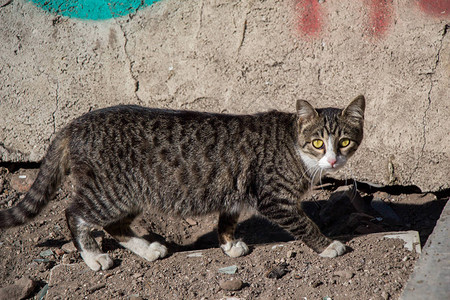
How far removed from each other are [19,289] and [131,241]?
37.3 inches

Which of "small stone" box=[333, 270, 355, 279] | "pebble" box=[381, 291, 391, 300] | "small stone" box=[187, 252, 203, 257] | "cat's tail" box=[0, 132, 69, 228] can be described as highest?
"cat's tail" box=[0, 132, 69, 228]

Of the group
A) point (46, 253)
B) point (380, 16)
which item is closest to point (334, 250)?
point (380, 16)

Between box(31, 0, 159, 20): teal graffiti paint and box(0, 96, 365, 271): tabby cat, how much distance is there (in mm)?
1435

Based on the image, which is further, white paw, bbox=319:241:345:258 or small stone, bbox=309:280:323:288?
white paw, bbox=319:241:345:258

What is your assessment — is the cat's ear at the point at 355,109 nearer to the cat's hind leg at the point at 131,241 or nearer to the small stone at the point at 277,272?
the small stone at the point at 277,272

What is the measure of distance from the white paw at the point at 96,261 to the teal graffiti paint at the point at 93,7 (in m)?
2.45

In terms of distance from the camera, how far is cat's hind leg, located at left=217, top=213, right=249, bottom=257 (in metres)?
4.13

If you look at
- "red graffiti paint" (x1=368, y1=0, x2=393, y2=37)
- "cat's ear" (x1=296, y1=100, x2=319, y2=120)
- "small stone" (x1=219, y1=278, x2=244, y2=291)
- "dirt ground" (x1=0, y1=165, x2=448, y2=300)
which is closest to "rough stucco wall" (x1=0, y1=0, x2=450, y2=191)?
"red graffiti paint" (x1=368, y1=0, x2=393, y2=37)

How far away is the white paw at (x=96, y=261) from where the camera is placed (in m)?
4.00

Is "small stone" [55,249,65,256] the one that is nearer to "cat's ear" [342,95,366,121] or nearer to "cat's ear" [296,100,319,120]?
"cat's ear" [296,100,319,120]

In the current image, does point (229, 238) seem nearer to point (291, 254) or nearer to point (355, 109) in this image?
Result: point (291, 254)

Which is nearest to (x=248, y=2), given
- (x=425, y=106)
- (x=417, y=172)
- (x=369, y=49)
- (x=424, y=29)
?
(x=369, y=49)

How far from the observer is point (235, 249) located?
413 centimetres

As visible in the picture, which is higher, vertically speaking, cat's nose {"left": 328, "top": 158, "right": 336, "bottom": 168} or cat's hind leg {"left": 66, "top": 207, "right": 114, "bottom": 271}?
cat's nose {"left": 328, "top": 158, "right": 336, "bottom": 168}
